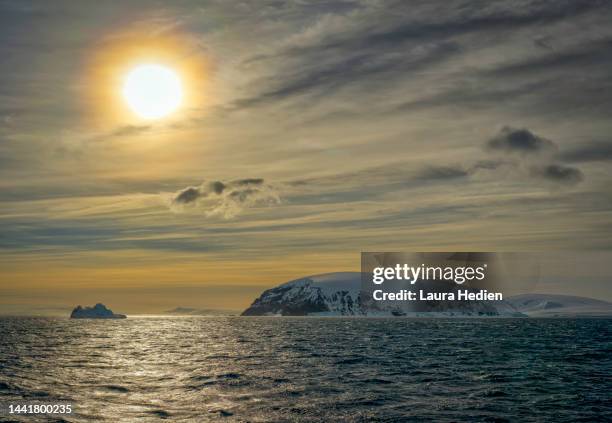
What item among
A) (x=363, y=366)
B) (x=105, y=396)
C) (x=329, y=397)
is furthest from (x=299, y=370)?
(x=105, y=396)

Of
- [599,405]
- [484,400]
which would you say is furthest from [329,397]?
[599,405]

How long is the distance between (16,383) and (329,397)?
27661 mm

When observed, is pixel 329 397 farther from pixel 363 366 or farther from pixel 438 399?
pixel 363 366

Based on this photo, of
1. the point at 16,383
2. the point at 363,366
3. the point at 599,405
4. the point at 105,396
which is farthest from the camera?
the point at 363,366

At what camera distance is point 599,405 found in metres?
43.1

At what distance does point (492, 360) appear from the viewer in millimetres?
75062

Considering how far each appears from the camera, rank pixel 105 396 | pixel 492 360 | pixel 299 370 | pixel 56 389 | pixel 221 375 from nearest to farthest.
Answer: pixel 105 396 → pixel 56 389 → pixel 221 375 → pixel 299 370 → pixel 492 360

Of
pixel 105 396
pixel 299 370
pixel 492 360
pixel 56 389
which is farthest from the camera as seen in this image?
pixel 492 360

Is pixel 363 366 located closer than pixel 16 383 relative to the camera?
No

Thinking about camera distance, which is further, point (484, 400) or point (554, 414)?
point (484, 400)

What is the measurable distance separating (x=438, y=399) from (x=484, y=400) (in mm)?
3218

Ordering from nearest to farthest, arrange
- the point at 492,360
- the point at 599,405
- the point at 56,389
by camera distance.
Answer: the point at 599,405, the point at 56,389, the point at 492,360

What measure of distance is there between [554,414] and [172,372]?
3703 centimetres

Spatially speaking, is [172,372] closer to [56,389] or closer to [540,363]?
[56,389]
